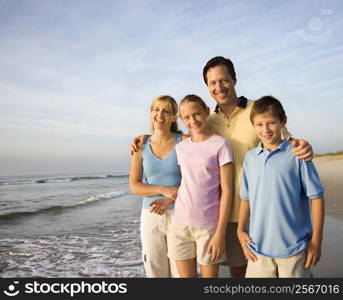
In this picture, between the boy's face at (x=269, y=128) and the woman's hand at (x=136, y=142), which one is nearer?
the boy's face at (x=269, y=128)

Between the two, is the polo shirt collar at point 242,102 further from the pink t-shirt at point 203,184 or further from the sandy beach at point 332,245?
the sandy beach at point 332,245

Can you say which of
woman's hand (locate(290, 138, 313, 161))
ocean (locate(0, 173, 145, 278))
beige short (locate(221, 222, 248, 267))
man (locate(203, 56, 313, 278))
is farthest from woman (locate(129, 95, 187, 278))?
ocean (locate(0, 173, 145, 278))

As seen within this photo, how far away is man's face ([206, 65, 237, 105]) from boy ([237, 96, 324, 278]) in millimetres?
438

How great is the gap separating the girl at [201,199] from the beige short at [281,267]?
0.30m

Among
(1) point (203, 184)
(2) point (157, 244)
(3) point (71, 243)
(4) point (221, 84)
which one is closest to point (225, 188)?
(1) point (203, 184)

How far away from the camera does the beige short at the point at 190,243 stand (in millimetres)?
2551

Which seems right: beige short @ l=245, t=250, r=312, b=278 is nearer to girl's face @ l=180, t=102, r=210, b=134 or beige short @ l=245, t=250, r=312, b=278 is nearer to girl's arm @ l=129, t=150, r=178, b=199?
girl's arm @ l=129, t=150, r=178, b=199

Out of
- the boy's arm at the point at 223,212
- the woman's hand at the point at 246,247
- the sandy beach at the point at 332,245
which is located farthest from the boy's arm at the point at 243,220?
the sandy beach at the point at 332,245

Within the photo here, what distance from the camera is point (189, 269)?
2.64 m

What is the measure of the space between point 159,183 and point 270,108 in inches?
41.4

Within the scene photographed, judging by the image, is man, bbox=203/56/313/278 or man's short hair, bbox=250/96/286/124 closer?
man's short hair, bbox=250/96/286/124

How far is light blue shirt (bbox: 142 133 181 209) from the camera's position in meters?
2.77

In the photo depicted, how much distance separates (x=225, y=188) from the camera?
251 cm

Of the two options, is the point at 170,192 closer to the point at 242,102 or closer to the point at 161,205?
the point at 161,205
